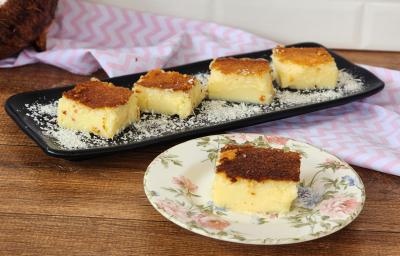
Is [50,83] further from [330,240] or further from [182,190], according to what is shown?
[330,240]

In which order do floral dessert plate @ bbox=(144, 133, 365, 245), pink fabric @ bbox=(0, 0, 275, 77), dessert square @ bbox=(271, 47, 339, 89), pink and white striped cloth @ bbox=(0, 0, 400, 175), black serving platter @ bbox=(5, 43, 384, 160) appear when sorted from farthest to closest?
pink fabric @ bbox=(0, 0, 275, 77), dessert square @ bbox=(271, 47, 339, 89), pink and white striped cloth @ bbox=(0, 0, 400, 175), black serving platter @ bbox=(5, 43, 384, 160), floral dessert plate @ bbox=(144, 133, 365, 245)

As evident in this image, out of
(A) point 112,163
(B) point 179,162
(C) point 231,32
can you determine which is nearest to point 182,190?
(B) point 179,162

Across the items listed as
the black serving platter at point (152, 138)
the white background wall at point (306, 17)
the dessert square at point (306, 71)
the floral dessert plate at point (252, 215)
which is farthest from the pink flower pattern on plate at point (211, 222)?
the white background wall at point (306, 17)

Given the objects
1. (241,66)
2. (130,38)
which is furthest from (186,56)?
(241,66)

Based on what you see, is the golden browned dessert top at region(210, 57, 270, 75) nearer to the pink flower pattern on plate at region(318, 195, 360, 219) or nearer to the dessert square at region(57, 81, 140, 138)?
the dessert square at region(57, 81, 140, 138)

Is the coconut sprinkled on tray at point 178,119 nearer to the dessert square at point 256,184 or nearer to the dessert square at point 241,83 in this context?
the dessert square at point 241,83

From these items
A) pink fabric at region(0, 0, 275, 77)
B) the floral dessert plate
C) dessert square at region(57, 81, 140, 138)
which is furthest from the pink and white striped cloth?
dessert square at region(57, 81, 140, 138)
